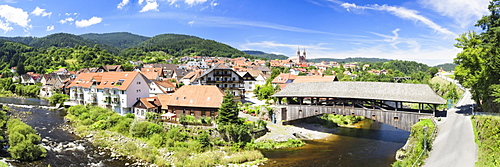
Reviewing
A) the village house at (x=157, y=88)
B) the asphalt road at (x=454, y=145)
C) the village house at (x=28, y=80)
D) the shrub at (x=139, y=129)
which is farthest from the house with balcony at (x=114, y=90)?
the village house at (x=28, y=80)

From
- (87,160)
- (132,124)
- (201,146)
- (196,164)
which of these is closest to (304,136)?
(201,146)

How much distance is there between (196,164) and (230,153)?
4134mm

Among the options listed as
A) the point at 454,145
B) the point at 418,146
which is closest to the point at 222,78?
the point at 418,146

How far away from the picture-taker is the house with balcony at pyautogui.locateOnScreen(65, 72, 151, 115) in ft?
137

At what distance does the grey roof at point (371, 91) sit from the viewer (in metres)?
27.7

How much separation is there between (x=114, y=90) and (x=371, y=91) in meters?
34.4

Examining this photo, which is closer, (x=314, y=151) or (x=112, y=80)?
(x=314, y=151)

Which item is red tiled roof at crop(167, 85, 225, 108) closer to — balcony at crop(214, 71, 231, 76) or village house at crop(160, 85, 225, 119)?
village house at crop(160, 85, 225, 119)

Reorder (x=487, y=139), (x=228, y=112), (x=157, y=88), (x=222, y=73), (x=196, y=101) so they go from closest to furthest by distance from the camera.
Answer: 1. (x=487, y=139)
2. (x=228, y=112)
3. (x=196, y=101)
4. (x=157, y=88)
5. (x=222, y=73)

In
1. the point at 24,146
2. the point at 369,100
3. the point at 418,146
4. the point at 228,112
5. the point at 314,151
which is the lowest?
the point at 314,151

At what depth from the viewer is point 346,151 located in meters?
28.1

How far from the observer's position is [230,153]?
2664 centimetres

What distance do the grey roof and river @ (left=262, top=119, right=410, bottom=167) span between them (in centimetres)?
495

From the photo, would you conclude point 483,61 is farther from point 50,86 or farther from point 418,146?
point 50,86
